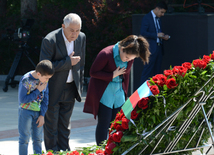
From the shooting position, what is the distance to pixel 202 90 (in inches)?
132

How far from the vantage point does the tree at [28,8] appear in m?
14.4

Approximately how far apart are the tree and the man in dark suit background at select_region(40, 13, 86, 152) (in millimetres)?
9550

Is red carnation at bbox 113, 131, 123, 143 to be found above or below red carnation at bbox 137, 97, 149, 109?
below

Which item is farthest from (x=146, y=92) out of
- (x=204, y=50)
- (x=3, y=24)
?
(x=3, y=24)

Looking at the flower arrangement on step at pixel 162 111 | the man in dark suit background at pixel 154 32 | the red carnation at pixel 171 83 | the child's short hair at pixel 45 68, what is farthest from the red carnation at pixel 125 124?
the man in dark suit background at pixel 154 32

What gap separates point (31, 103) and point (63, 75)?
26.2 inches

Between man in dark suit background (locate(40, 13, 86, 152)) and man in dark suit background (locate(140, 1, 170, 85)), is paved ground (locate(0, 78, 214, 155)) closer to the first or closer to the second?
man in dark suit background (locate(40, 13, 86, 152))

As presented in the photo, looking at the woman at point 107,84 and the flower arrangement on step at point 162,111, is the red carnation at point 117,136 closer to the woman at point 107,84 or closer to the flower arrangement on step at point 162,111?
the flower arrangement on step at point 162,111

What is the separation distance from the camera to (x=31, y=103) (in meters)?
4.54

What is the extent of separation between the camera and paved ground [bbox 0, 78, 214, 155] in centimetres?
595

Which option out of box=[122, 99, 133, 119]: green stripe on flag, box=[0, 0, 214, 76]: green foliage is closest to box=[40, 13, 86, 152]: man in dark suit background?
box=[122, 99, 133, 119]: green stripe on flag

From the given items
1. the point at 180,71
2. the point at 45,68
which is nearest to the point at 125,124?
the point at 180,71

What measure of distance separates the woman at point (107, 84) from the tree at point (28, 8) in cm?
996

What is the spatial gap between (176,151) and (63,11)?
35.4 ft
